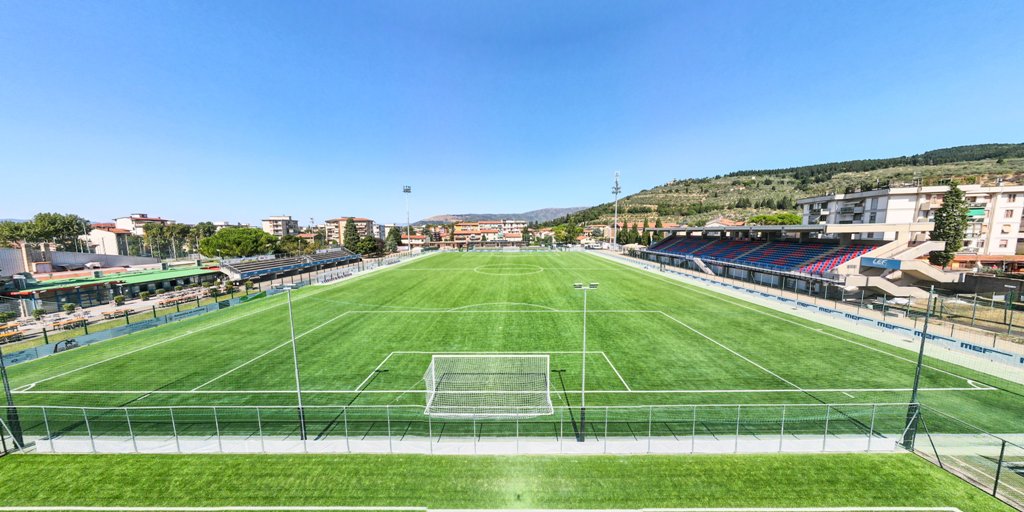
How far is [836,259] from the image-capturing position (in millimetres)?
32438

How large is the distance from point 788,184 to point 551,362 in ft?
682

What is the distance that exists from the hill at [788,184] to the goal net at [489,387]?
127605 mm

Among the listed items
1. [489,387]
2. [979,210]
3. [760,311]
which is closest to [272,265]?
[489,387]

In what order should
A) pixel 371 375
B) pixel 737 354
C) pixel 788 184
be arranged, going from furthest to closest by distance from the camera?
1. pixel 788 184
2. pixel 737 354
3. pixel 371 375

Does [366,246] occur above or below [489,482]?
above

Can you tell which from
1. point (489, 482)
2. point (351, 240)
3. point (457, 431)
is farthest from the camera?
point (351, 240)

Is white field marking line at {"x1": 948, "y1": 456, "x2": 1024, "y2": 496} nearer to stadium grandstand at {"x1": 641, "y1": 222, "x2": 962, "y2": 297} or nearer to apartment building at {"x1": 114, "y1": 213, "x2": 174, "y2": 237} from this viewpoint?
stadium grandstand at {"x1": 641, "y1": 222, "x2": 962, "y2": 297}

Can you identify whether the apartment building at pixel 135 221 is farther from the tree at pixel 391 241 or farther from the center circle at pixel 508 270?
the center circle at pixel 508 270

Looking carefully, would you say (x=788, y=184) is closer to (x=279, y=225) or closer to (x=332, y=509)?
(x=332, y=509)

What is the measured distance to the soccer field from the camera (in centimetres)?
1337

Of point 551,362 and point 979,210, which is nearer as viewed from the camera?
point 551,362

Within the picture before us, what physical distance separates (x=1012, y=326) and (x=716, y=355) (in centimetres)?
2032

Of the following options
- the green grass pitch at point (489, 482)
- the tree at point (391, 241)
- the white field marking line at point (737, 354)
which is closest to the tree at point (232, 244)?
the tree at point (391, 241)

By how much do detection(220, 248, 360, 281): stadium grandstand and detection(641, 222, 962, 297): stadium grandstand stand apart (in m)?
64.3
